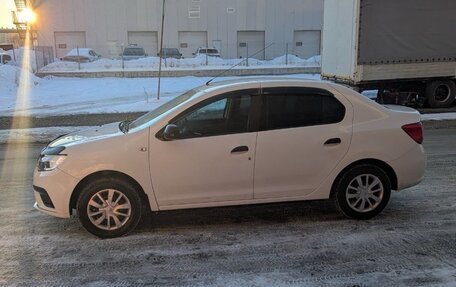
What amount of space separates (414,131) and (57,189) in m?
3.89

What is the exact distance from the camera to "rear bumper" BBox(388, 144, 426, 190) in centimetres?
546

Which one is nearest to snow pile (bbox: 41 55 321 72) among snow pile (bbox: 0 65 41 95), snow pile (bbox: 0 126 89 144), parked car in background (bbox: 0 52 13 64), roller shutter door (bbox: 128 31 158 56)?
parked car in background (bbox: 0 52 13 64)

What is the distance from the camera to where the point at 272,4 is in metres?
51.9

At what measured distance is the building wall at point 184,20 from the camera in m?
50.0

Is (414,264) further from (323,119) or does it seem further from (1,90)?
(1,90)

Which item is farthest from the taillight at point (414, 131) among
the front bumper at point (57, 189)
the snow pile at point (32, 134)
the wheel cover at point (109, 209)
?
the snow pile at point (32, 134)

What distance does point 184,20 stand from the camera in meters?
51.3

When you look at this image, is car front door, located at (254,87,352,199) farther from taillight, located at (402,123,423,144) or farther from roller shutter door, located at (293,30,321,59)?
roller shutter door, located at (293,30,321,59)

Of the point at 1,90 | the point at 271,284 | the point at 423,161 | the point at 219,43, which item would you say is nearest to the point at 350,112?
the point at 423,161

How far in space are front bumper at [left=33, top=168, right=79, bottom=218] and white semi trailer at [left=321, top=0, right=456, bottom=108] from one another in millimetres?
10769

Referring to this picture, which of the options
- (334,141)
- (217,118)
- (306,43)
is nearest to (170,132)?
(217,118)

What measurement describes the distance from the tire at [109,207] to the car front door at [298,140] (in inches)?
51.2

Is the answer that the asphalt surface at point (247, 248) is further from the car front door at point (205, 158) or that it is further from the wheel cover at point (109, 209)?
the car front door at point (205, 158)

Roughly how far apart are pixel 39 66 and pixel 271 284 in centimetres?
2991
